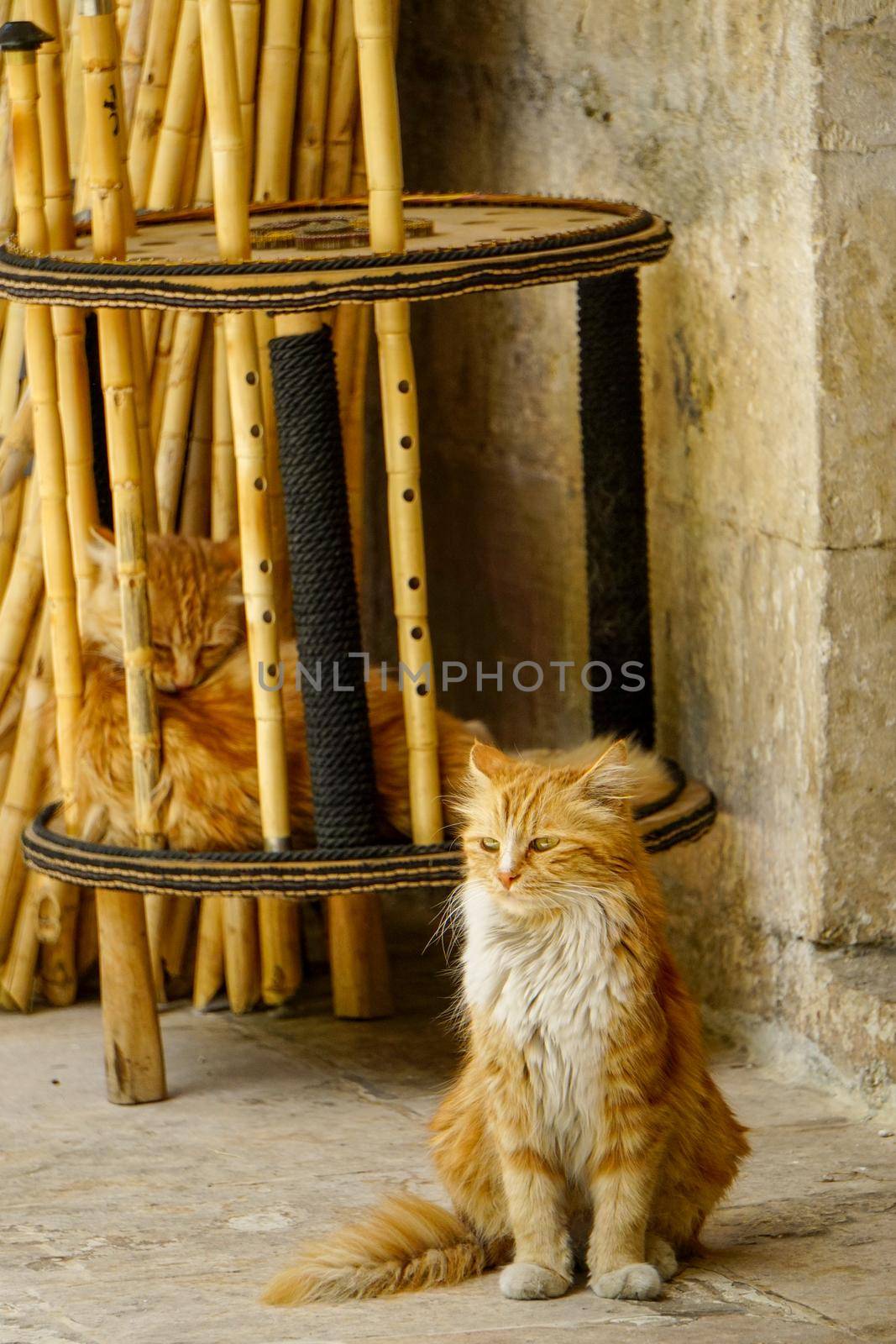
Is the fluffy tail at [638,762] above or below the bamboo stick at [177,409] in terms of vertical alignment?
below

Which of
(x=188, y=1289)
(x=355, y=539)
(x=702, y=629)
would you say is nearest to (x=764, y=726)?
(x=702, y=629)

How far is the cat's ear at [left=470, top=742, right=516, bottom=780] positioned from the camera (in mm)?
1834

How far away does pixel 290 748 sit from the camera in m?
2.41

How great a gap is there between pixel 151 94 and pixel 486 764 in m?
1.39

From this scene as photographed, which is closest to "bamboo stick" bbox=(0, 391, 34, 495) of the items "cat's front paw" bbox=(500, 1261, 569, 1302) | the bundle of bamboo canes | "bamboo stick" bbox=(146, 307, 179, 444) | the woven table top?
the bundle of bamboo canes

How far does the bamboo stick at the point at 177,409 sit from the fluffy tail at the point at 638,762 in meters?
0.74

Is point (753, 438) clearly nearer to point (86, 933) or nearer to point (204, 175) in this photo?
point (204, 175)

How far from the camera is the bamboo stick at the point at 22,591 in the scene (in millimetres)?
2785

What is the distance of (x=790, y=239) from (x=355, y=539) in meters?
1.01

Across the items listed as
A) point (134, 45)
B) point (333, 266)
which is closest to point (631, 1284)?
point (333, 266)

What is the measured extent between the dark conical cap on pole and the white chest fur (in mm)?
1178

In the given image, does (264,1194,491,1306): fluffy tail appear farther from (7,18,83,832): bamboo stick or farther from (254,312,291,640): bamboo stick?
(254,312,291,640): bamboo stick

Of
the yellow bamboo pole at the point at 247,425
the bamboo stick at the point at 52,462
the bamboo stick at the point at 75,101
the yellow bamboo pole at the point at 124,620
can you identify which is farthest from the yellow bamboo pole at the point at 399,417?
the bamboo stick at the point at 75,101

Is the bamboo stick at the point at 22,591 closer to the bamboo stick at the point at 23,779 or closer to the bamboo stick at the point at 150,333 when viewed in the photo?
the bamboo stick at the point at 23,779
